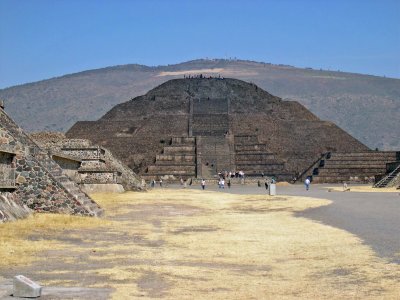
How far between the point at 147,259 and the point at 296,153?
66.0 meters

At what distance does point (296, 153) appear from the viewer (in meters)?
78.2

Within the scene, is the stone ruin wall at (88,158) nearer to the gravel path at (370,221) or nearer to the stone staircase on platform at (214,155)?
the gravel path at (370,221)

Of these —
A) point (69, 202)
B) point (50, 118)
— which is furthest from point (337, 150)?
point (50, 118)

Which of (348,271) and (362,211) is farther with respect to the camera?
(362,211)

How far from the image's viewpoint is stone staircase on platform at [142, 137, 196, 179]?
232 ft

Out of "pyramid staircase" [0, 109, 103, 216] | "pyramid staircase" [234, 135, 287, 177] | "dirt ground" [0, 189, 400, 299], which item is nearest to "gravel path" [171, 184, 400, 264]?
"dirt ground" [0, 189, 400, 299]

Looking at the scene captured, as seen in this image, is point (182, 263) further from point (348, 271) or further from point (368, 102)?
point (368, 102)

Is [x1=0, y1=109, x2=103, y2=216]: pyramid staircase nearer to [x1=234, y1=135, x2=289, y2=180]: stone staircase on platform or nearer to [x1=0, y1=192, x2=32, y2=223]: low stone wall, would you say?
[x1=0, y1=192, x2=32, y2=223]: low stone wall

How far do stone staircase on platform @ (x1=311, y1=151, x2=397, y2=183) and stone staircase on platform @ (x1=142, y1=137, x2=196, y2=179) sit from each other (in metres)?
12.1

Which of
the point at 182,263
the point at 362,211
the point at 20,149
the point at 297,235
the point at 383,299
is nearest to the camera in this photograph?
the point at 383,299

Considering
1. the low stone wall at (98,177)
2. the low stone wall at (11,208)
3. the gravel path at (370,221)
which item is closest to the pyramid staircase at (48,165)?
the low stone wall at (11,208)

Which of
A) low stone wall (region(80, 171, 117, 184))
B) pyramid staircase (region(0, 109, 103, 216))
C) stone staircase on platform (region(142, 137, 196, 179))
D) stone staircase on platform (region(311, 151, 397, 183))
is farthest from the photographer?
stone staircase on platform (region(311, 151, 397, 183))

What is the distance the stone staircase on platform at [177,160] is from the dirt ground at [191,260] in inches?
1946

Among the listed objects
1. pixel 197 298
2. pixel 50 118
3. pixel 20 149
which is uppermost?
pixel 50 118
